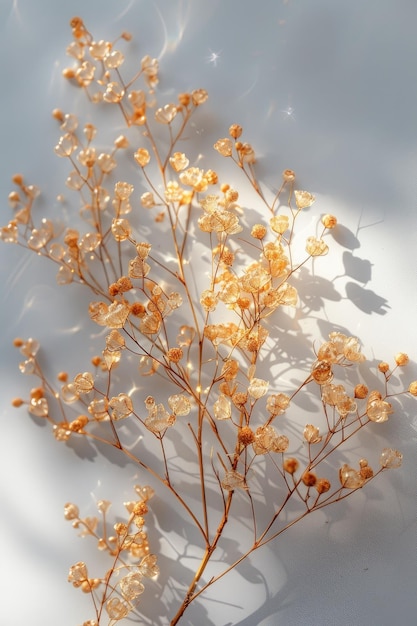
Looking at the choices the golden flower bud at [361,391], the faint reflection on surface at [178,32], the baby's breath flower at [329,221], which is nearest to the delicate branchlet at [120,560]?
the golden flower bud at [361,391]

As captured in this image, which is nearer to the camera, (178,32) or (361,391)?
(361,391)

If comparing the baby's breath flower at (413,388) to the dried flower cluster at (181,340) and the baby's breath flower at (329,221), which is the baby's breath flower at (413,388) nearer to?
the dried flower cluster at (181,340)

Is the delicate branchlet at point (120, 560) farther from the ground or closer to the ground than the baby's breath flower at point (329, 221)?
closer to the ground

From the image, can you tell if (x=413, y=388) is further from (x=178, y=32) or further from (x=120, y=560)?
(x=178, y=32)

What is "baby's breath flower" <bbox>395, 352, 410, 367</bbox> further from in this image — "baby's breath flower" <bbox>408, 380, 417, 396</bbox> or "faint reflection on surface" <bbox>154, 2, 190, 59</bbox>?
"faint reflection on surface" <bbox>154, 2, 190, 59</bbox>

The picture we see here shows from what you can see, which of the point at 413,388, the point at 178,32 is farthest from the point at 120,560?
the point at 178,32

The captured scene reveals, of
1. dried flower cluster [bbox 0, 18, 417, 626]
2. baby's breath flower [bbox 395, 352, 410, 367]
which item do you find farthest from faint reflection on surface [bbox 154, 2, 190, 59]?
baby's breath flower [bbox 395, 352, 410, 367]

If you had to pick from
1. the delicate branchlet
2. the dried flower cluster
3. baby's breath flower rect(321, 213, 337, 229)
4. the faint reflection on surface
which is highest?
the faint reflection on surface

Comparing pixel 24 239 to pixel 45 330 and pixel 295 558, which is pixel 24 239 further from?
pixel 295 558

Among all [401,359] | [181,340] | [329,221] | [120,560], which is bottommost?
[120,560]

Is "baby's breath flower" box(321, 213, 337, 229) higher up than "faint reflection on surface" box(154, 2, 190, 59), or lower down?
lower down
